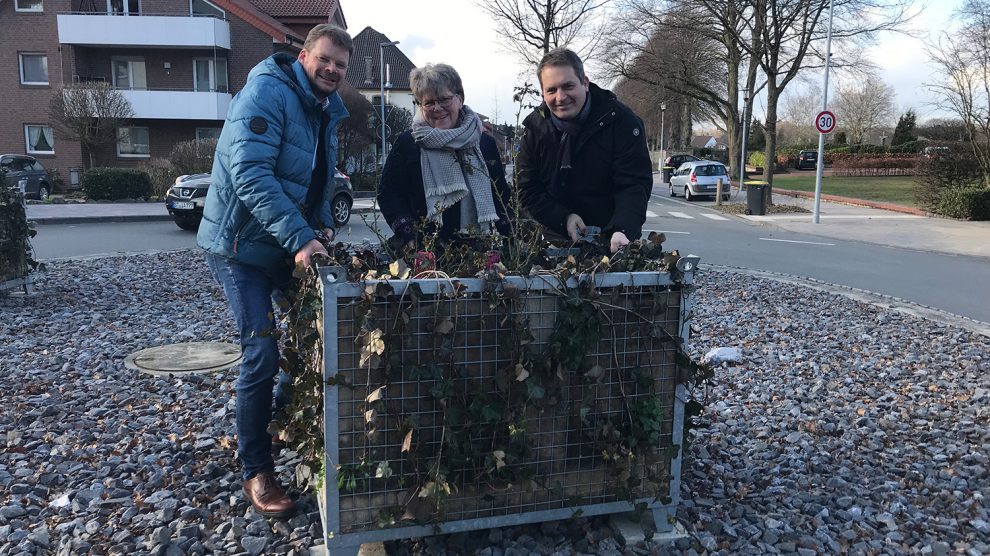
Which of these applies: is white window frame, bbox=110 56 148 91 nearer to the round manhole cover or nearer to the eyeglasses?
the round manhole cover

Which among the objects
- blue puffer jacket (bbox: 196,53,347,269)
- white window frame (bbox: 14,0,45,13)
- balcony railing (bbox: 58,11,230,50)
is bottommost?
blue puffer jacket (bbox: 196,53,347,269)

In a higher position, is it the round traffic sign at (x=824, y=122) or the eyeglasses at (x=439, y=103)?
the round traffic sign at (x=824, y=122)

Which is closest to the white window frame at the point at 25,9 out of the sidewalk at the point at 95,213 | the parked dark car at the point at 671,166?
the sidewalk at the point at 95,213

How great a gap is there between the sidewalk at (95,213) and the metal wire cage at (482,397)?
13.5 meters


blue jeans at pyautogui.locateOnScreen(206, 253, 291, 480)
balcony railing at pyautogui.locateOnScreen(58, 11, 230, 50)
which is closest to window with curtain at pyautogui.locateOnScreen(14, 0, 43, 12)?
balcony railing at pyautogui.locateOnScreen(58, 11, 230, 50)

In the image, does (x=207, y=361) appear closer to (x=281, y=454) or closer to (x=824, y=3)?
(x=281, y=454)

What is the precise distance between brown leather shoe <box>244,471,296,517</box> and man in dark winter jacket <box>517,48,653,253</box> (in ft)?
5.61

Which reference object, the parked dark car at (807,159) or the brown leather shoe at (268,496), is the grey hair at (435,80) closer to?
the brown leather shoe at (268,496)

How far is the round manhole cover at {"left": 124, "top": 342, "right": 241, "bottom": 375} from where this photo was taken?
16.6ft

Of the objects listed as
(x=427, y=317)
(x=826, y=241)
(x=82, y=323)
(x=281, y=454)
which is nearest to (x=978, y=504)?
(x=427, y=317)

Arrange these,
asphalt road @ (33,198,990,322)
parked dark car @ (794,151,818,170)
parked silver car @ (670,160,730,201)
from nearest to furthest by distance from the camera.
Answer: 1. asphalt road @ (33,198,990,322)
2. parked silver car @ (670,160,730,201)
3. parked dark car @ (794,151,818,170)

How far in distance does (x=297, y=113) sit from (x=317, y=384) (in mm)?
1132

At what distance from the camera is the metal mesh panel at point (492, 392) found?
250 cm

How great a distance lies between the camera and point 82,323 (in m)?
6.59
